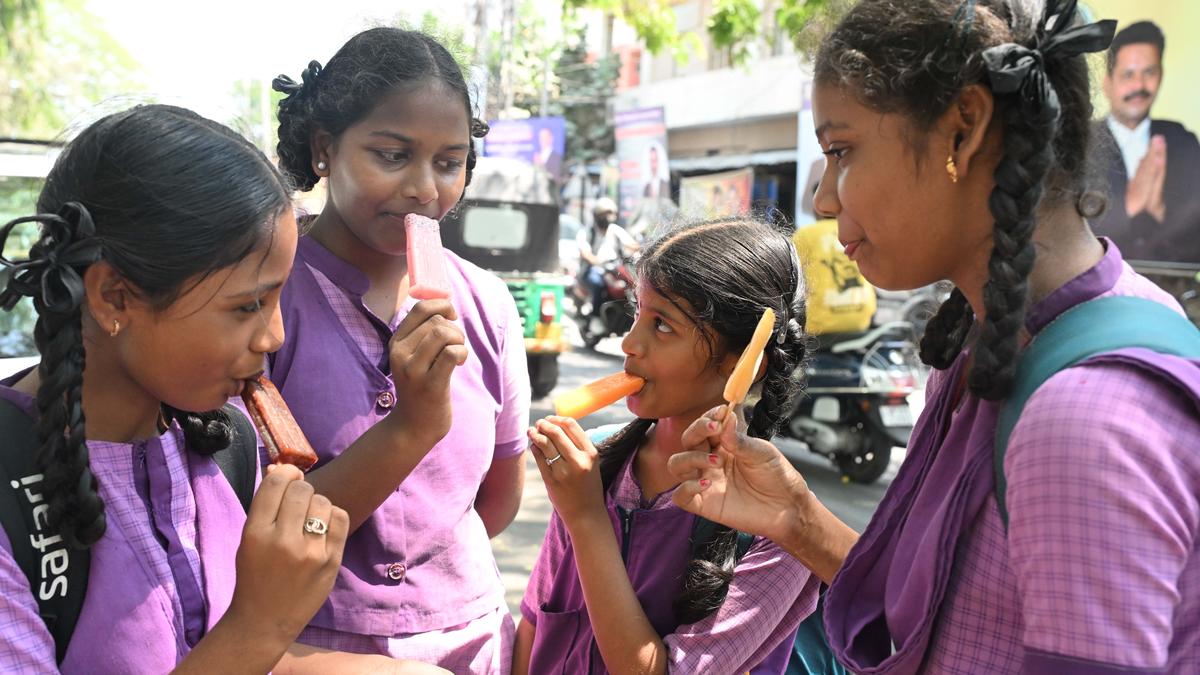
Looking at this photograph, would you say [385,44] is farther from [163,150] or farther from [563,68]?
[563,68]

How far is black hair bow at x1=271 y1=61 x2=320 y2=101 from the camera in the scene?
6.72 ft

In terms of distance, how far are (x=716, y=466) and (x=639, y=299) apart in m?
0.55

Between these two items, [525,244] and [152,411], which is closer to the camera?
[152,411]

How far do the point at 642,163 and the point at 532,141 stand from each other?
8.50 ft

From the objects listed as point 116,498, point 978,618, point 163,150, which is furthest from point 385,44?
point 978,618

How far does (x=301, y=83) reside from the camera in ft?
6.79

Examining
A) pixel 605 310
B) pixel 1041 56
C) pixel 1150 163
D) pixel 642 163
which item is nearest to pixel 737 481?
pixel 1041 56

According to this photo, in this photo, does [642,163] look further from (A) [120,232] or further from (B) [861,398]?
(A) [120,232]

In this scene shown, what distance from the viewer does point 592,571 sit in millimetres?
1792

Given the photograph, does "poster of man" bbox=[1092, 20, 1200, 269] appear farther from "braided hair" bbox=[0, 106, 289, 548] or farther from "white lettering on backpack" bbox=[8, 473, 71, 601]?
"white lettering on backpack" bbox=[8, 473, 71, 601]

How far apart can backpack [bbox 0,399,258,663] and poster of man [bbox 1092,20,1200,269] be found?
7273mm

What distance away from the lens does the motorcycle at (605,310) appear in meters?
11.7

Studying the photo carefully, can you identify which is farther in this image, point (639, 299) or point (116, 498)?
point (639, 299)

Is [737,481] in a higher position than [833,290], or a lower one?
higher
